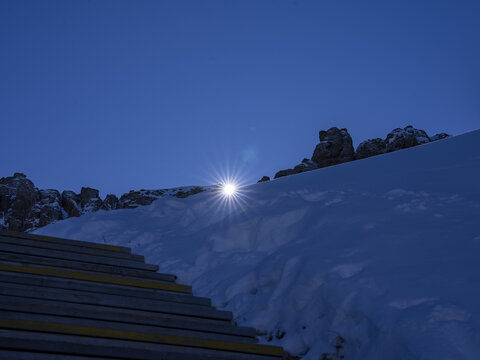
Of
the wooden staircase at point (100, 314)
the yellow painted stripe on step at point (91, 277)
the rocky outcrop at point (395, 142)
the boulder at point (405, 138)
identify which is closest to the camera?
the wooden staircase at point (100, 314)

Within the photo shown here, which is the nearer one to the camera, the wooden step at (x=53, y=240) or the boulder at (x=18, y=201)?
the wooden step at (x=53, y=240)

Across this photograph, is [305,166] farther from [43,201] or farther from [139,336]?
[43,201]

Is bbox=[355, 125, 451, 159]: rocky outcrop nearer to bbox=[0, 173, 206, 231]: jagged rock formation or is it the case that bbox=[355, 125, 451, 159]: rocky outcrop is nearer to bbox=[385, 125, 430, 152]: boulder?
bbox=[385, 125, 430, 152]: boulder

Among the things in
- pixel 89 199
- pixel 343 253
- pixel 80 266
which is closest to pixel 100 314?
pixel 80 266

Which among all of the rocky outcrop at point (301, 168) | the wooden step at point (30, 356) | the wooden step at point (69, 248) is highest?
the rocky outcrop at point (301, 168)

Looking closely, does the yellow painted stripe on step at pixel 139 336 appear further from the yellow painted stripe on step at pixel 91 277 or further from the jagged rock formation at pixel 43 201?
the jagged rock formation at pixel 43 201

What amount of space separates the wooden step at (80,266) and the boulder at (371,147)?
147 ft

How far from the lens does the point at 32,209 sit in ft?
265

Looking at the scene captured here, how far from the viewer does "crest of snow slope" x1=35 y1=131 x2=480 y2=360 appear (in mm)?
3135

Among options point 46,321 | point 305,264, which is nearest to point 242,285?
point 305,264

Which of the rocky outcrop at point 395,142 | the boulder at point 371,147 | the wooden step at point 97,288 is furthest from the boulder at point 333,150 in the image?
the wooden step at point 97,288

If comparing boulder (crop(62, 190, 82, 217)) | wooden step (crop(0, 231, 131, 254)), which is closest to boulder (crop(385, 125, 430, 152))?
wooden step (crop(0, 231, 131, 254))

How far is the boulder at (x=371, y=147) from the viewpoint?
47.8 metres

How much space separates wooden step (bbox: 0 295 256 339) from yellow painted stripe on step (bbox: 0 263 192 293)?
777 millimetres
